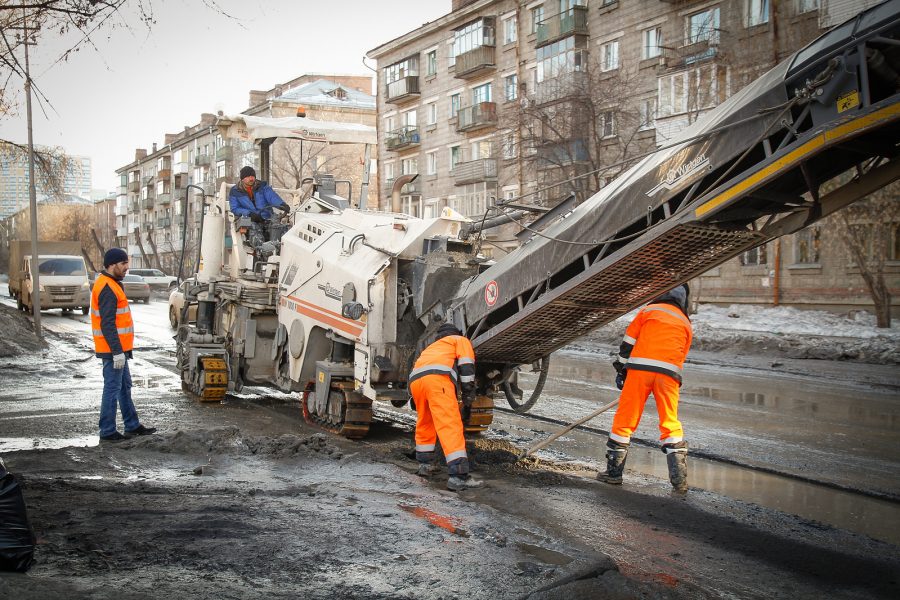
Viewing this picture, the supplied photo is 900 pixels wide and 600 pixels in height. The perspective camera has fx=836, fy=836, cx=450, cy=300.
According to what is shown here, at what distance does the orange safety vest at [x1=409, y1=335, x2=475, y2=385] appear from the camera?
21.8 ft

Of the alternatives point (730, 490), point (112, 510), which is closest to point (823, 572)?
point (730, 490)

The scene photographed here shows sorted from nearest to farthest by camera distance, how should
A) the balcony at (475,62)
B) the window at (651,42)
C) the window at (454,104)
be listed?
the window at (651,42) < the balcony at (475,62) < the window at (454,104)

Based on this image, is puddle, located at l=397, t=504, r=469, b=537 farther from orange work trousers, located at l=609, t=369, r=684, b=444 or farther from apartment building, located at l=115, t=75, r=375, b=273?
apartment building, located at l=115, t=75, r=375, b=273

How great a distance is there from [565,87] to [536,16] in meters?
11.4

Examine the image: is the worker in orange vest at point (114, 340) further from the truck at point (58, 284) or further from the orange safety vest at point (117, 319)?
the truck at point (58, 284)

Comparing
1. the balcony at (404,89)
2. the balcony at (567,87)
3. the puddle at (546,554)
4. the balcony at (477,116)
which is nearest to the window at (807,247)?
the balcony at (567,87)

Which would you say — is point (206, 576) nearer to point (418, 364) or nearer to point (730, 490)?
point (418, 364)

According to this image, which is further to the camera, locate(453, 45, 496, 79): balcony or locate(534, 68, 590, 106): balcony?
locate(453, 45, 496, 79): balcony

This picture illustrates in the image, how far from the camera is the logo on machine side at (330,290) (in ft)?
27.6

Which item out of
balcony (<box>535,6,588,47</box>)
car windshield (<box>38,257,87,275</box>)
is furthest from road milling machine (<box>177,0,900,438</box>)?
balcony (<box>535,6,588,47</box>)

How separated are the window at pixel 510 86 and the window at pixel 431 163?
6611mm

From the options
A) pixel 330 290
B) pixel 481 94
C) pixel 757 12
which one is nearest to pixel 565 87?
pixel 757 12

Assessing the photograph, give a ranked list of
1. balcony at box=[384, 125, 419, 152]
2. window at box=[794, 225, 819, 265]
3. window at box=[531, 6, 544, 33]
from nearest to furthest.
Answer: window at box=[794, 225, 819, 265]
window at box=[531, 6, 544, 33]
balcony at box=[384, 125, 419, 152]

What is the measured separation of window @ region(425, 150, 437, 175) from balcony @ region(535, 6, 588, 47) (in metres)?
10.5
